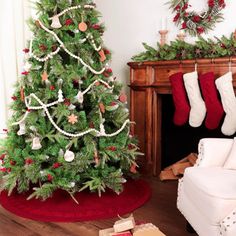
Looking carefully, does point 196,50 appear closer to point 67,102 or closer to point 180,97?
point 180,97

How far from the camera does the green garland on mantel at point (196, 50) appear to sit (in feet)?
9.73

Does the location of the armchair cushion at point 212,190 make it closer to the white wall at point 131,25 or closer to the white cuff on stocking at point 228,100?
the white cuff on stocking at point 228,100

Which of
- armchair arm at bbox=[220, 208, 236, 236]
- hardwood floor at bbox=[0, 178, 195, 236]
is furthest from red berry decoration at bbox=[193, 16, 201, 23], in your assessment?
armchair arm at bbox=[220, 208, 236, 236]

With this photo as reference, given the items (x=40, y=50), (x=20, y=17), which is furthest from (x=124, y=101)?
(x=20, y=17)

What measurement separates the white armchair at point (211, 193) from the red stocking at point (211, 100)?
2.76 ft

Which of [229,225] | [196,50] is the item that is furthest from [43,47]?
[229,225]

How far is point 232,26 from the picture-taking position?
10.7ft

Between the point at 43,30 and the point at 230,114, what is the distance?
5.57ft

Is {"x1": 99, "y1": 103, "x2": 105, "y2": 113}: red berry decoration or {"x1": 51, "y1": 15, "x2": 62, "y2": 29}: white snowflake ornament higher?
{"x1": 51, "y1": 15, "x2": 62, "y2": 29}: white snowflake ornament

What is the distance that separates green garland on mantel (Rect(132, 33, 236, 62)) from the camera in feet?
9.73

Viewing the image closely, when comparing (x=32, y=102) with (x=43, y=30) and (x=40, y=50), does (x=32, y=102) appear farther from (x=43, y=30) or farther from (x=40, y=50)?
(x=43, y=30)

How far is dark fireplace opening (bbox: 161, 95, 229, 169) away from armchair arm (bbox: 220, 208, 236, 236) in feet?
6.20

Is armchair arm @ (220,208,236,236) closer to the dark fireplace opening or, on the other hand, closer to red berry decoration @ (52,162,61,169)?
red berry decoration @ (52,162,61,169)

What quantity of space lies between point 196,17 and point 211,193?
2.17 metres
